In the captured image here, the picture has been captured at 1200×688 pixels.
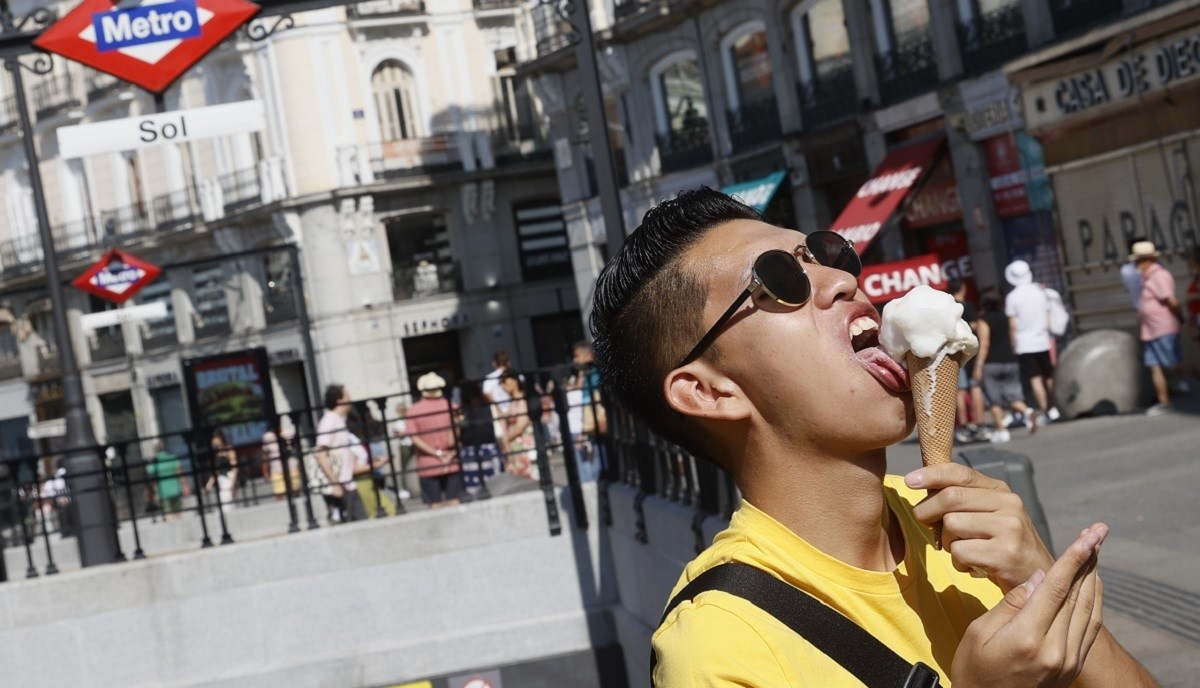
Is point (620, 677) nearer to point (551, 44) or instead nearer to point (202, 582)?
point (202, 582)

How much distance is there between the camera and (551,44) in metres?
36.6

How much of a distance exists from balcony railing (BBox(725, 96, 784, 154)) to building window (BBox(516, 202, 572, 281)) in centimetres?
1315

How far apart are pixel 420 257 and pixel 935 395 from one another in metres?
41.0

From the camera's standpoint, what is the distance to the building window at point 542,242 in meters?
43.6

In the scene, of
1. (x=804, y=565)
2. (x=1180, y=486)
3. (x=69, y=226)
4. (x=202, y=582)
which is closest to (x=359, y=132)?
(x=69, y=226)

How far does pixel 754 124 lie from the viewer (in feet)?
98.5

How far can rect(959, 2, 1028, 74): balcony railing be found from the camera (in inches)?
866

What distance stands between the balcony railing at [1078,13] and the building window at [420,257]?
2376 cm

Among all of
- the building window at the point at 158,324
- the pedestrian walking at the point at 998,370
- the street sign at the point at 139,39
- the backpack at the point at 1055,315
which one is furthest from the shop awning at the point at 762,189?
the building window at the point at 158,324

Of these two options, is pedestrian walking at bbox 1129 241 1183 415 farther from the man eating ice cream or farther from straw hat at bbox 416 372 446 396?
the man eating ice cream

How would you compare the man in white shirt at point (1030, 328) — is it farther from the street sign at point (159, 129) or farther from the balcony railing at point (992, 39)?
the street sign at point (159, 129)

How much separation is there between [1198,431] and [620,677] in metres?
5.40

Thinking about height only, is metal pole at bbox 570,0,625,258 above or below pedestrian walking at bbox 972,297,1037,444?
above

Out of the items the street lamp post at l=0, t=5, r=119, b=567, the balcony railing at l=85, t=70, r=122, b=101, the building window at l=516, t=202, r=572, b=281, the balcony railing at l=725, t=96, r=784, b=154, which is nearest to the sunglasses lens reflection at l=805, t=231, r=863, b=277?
the street lamp post at l=0, t=5, r=119, b=567
